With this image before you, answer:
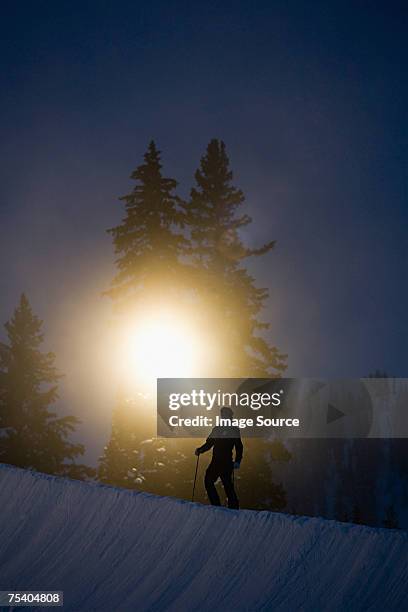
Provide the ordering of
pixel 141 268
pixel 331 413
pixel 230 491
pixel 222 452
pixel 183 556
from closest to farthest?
pixel 183 556 → pixel 230 491 → pixel 222 452 → pixel 141 268 → pixel 331 413

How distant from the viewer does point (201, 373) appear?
2197cm

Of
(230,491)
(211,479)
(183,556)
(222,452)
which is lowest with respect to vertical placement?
(183,556)

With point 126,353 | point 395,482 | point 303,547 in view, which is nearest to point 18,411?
point 126,353

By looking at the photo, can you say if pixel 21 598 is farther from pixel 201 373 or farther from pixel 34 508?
pixel 201 373

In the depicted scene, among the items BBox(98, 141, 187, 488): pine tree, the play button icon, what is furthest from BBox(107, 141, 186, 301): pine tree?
the play button icon

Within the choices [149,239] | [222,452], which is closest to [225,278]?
[149,239]

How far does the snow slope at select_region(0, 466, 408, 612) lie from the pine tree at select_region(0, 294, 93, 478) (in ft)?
51.5

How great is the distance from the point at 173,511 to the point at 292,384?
49.3 ft

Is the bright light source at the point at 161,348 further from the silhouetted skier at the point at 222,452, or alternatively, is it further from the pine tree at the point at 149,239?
the silhouetted skier at the point at 222,452

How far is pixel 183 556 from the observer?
767 cm

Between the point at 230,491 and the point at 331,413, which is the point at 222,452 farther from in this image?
the point at 331,413

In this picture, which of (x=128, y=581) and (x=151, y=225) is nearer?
(x=128, y=581)

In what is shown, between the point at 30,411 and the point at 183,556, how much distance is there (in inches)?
769

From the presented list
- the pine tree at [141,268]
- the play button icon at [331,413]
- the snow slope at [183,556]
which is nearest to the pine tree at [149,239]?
the pine tree at [141,268]
